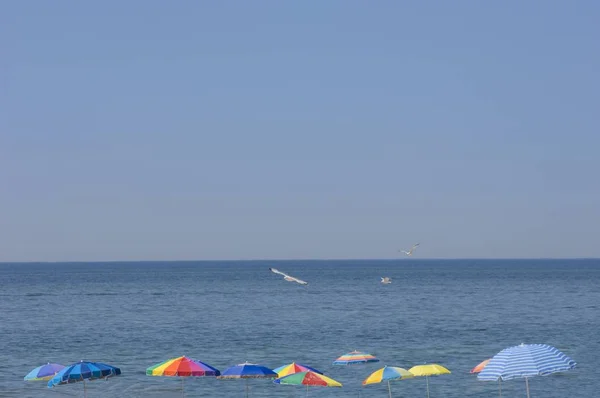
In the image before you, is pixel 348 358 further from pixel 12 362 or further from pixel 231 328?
pixel 231 328

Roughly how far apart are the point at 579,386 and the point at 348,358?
1504cm

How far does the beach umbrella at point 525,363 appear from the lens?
22.6 metres

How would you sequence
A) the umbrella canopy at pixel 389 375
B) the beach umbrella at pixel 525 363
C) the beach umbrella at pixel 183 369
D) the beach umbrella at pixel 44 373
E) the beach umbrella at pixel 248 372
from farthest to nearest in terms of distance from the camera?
the beach umbrella at pixel 44 373 < the umbrella canopy at pixel 389 375 < the beach umbrella at pixel 248 372 < the beach umbrella at pixel 183 369 < the beach umbrella at pixel 525 363

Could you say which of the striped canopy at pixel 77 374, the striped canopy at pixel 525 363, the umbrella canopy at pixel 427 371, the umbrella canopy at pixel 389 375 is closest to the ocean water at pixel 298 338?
the umbrella canopy at pixel 427 371

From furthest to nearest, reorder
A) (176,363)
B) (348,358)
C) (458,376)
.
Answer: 1. (458,376)
2. (348,358)
3. (176,363)

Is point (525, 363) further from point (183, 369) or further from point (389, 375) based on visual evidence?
point (183, 369)

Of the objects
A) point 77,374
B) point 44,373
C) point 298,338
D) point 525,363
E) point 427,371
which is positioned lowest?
point 298,338

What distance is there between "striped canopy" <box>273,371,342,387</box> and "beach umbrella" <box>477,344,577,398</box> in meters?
7.53

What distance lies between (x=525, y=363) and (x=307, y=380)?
29.5 ft

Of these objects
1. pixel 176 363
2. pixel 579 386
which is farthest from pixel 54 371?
pixel 579 386

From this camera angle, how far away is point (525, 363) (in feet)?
74.5

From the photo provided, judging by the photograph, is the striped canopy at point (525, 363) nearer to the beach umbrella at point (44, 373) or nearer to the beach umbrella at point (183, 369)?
the beach umbrella at point (183, 369)

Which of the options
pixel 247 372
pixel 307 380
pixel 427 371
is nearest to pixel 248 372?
pixel 247 372

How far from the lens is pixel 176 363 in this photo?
30062mm
